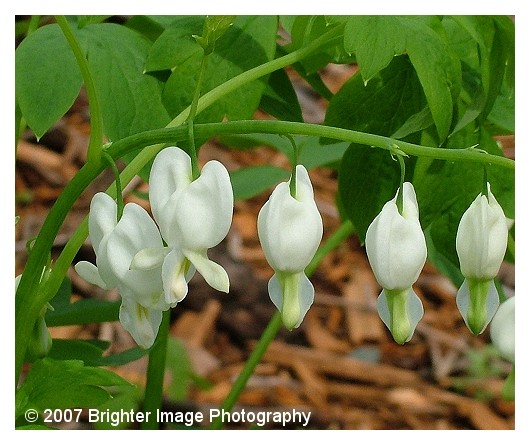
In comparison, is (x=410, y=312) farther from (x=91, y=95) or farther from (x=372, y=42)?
(x=91, y=95)

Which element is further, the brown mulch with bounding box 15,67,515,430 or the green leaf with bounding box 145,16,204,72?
the brown mulch with bounding box 15,67,515,430

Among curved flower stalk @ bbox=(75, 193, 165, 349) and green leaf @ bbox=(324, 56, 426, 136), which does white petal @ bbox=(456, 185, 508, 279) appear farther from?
curved flower stalk @ bbox=(75, 193, 165, 349)

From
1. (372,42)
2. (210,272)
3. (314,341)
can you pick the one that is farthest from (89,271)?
(314,341)

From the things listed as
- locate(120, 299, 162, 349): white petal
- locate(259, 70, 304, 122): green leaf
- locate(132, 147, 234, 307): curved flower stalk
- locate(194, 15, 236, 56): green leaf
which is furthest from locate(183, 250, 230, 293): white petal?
locate(259, 70, 304, 122): green leaf

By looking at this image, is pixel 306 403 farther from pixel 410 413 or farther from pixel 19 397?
pixel 19 397

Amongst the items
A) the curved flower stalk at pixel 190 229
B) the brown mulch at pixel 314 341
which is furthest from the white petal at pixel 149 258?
the brown mulch at pixel 314 341

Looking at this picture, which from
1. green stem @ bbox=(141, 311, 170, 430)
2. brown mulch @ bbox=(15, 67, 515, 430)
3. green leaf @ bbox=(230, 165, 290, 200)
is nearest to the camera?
green stem @ bbox=(141, 311, 170, 430)
